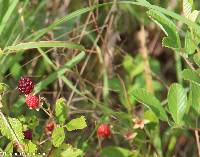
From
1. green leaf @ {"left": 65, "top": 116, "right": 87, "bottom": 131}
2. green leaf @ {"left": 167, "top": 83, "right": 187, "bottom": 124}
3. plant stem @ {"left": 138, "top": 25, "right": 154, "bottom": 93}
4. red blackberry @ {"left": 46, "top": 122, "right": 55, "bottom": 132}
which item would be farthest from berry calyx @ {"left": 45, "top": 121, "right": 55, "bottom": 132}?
plant stem @ {"left": 138, "top": 25, "right": 154, "bottom": 93}

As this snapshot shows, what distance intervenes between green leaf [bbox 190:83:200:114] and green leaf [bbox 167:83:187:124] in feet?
0.09

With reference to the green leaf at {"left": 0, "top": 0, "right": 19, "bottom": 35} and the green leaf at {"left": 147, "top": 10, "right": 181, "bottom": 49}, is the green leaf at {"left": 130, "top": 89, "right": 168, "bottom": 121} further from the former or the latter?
the green leaf at {"left": 0, "top": 0, "right": 19, "bottom": 35}

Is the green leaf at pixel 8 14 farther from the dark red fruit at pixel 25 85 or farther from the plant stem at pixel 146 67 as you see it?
the plant stem at pixel 146 67

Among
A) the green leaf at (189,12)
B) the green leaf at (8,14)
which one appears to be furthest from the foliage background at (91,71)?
the green leaf at (189,12)

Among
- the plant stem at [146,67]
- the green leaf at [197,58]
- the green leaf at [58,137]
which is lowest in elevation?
the plant stem at [146,67]

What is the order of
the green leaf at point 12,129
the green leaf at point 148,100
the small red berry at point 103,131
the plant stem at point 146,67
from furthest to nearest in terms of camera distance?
1. the plant stem at point 146,67
2. the small red berry at point 103,131
3. the green leaf at point 148,100
4. the green leaf at point 12,129

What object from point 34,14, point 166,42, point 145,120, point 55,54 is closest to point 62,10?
point 34,14

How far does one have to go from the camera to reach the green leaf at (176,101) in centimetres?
135

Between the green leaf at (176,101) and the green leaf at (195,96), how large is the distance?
27 millimetres

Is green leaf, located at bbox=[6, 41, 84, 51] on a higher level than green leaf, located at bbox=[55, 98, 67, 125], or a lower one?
higher

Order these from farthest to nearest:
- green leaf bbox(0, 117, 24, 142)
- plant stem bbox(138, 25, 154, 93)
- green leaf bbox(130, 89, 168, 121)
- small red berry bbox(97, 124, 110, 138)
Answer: plant stem bbox(138, 25, 154, 93) → small red berry bbox(97, 124, 110, 138) → green leaf bbox(130, 89, 168, 121) → green leaf bbox(0, 117, 24, 142)

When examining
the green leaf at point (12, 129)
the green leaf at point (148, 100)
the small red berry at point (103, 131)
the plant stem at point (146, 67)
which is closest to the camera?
the green leaf at point (12, 129)

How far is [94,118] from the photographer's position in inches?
65.5

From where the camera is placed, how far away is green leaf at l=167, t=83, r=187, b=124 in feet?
4.42
